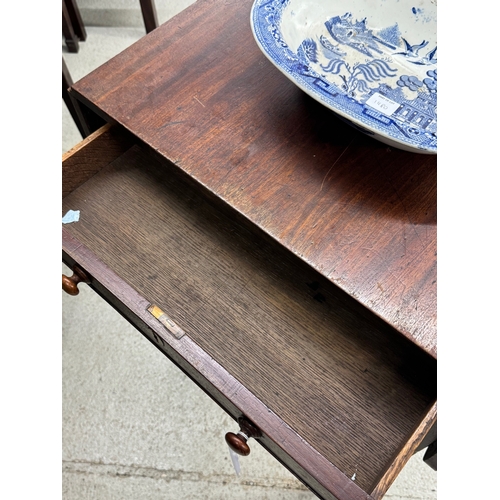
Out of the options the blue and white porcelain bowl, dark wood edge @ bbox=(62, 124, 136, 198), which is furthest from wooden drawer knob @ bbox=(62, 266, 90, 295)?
the blue and white porcelain bowl

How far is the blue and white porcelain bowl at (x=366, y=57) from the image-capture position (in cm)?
64

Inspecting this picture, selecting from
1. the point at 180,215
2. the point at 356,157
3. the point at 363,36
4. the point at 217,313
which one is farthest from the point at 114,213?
the point at 363,36

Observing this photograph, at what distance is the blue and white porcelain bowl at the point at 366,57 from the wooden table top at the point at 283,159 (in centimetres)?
5

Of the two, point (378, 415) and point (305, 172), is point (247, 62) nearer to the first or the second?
point (305, 172)

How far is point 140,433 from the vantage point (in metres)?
0.92

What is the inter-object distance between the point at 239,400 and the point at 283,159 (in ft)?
1.02

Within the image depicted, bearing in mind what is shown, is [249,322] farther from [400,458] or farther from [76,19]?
[76,19]

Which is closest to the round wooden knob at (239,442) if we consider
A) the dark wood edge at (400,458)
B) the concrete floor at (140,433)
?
the dark wood edge at (400,458)

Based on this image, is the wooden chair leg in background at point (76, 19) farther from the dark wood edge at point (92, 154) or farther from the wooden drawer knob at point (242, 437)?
the wooden drawer knob at point (242, 437)

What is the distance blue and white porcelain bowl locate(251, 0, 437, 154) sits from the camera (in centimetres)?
64

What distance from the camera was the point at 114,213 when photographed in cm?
71

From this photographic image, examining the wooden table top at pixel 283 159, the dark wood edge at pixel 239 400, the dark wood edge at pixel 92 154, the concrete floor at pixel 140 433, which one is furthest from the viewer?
the concrete floor at pixel 140 433

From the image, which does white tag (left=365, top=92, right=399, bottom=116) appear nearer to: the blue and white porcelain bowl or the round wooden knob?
the blue and white porcelain bowl

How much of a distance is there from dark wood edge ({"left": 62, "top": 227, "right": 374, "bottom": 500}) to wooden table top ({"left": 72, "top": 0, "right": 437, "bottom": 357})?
0.16 m
